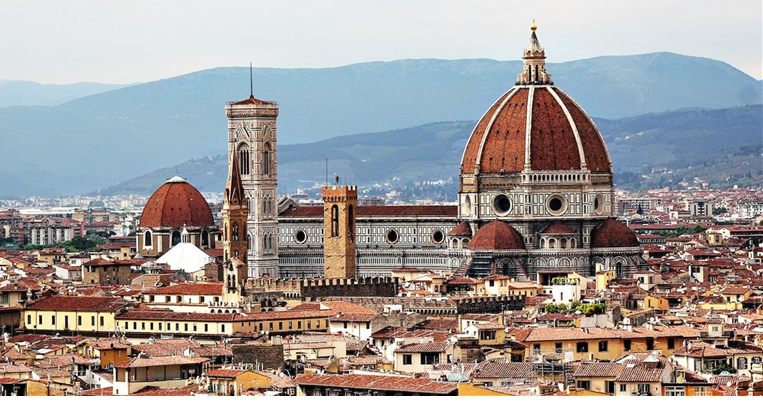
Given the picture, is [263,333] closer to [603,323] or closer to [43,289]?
[603,323]

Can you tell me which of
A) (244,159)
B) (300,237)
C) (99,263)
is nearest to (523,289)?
(99,263)

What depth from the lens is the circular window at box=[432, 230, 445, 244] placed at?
3442 inches

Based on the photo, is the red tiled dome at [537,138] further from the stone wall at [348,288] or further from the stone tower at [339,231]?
the stone wall at [348,288]

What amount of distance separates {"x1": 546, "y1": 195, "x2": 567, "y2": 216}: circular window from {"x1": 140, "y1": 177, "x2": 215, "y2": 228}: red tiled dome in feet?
61.9

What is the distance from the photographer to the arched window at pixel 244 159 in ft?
291

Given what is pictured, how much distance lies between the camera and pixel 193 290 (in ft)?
194

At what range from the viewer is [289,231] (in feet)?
296

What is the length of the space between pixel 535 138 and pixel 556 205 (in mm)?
2807

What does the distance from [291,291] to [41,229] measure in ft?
288

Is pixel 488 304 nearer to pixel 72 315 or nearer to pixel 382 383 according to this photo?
pixel 72 315

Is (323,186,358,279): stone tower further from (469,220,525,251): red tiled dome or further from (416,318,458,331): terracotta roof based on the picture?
(416,318,458,331): terracotta roof

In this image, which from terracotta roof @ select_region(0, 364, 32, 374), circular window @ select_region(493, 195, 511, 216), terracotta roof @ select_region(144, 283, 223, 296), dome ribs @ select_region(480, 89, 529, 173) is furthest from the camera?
circular window @ select_region(493, 195, 511, 216)

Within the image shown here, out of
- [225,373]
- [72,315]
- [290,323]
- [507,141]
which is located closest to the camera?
[225,373]

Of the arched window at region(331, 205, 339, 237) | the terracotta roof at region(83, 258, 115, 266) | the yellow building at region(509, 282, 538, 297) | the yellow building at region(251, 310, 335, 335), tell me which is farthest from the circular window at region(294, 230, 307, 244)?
the yellow building at region(251, 310, 335, 335)
